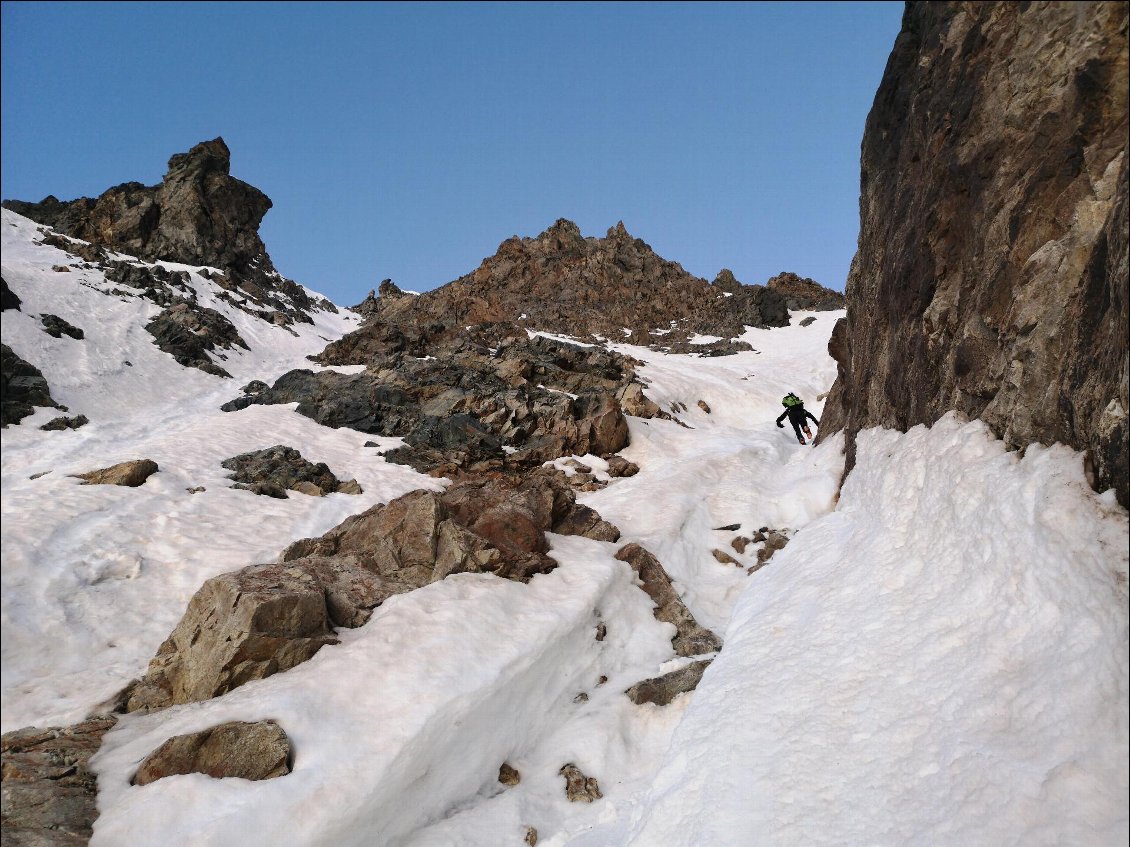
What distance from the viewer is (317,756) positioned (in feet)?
25.9

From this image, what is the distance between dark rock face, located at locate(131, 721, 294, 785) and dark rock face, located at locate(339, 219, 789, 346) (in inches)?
1983

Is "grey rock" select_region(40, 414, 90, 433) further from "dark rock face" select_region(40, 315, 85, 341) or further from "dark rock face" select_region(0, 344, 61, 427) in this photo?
"dark rock face" select_region(40, 315, 85, 341)

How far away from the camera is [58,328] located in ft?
115

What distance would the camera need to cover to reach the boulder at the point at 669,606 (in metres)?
12.1

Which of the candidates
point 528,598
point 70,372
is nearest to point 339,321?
point 70,372

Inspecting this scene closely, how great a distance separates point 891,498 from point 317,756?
8598 millimetres

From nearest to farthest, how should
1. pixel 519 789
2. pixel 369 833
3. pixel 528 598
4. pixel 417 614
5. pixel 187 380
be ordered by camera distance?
pixel 369 833, pixel 519 789, pixel 417 614, pixel 528 598, pixel 187 380

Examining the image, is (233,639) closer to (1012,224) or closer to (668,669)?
(668,669)

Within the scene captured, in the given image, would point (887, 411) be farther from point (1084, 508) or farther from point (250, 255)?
point (250, 255)

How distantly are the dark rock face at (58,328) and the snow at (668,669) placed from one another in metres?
23.5

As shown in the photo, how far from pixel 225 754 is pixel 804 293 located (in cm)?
8235

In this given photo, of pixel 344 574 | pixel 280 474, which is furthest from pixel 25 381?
pixel 344 574

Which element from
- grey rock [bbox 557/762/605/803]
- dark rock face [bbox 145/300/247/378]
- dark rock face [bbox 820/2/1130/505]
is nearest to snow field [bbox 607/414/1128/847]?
dark rock face [bbox 820/2/1130/505]

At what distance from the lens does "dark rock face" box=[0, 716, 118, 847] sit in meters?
6.03
